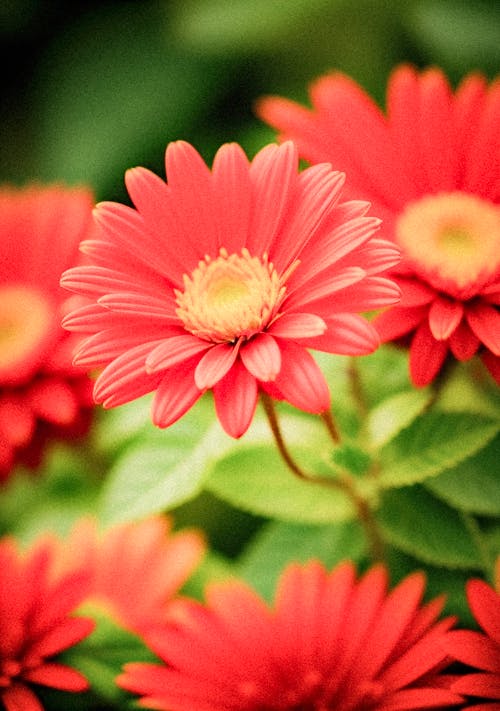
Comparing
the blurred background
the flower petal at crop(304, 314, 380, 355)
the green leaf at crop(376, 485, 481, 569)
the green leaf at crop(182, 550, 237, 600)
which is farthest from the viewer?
the blurred background

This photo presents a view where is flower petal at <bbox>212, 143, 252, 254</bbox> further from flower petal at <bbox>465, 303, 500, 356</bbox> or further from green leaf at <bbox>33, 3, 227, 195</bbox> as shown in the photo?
green leaf at <bbox>33, 3, 227, 195</bbox>

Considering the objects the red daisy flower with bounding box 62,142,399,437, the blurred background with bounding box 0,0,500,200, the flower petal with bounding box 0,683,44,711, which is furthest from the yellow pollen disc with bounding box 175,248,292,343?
the blurred background with bounding box 0,0,500,200

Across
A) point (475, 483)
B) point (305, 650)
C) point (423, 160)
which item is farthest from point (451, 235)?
point (305, 650)

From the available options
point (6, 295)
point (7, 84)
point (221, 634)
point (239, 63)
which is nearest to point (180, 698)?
point (221, 634)

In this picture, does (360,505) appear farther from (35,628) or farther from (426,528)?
(35,628)

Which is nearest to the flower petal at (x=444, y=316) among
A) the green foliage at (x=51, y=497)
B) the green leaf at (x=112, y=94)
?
the green foliage at (x=51, y=497)

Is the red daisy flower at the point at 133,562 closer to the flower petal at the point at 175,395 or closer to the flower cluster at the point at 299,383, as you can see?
the flower cluster at the point at 299,383
